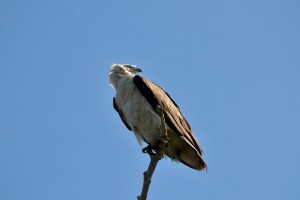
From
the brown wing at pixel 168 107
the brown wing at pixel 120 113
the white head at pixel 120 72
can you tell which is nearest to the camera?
the brown wing at pixel 168 107

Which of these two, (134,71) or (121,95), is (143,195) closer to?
(121,95)

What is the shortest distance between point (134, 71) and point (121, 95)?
1.33 meters

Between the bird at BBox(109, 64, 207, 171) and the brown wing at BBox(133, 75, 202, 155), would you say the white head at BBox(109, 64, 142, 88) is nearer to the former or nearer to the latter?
the bird at BBox(109, 64, 207, 171)

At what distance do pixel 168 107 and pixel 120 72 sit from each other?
1777mm

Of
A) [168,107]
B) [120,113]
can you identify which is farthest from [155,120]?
[120,113]

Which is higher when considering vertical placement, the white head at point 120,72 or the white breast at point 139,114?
the white head at point 120,72

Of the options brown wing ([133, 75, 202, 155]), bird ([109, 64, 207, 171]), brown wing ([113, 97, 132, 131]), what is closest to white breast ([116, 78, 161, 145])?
bird ([109, 64, 207, 171])

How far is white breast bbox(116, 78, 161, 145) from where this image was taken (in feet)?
31.4

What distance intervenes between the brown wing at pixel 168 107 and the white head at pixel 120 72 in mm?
901

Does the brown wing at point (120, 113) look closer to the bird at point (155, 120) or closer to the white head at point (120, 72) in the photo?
the bird at point (155, 120)

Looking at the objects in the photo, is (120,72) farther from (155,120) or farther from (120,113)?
(155,120)

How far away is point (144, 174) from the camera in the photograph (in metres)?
7.41

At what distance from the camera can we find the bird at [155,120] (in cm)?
952

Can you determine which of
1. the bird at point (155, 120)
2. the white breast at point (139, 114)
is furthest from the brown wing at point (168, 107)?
the white breast at point (139, 114)
